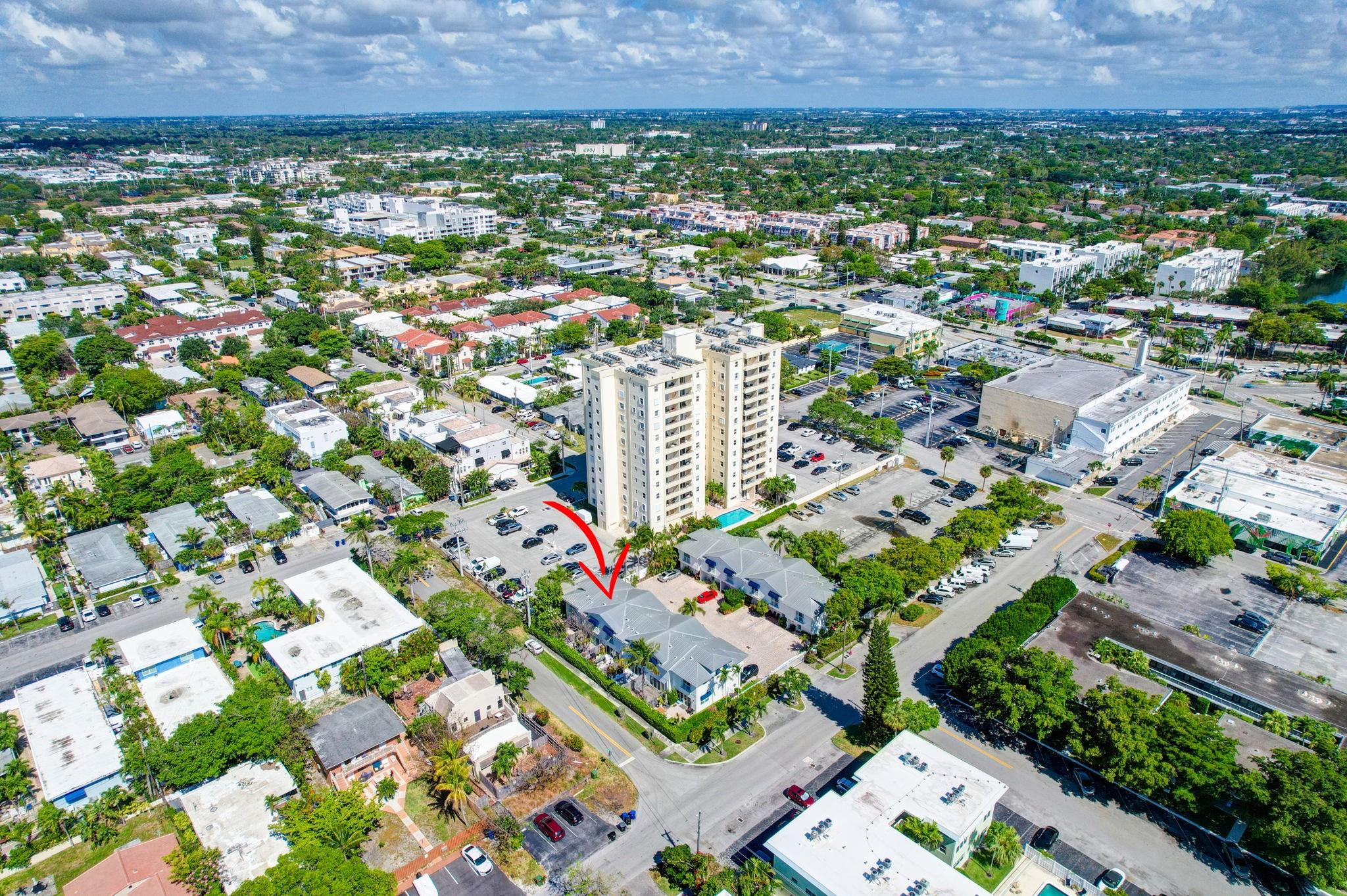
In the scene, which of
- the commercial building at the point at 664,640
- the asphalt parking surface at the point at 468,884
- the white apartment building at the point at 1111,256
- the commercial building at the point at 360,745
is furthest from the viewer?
the white apartment building at the point at 1111,256

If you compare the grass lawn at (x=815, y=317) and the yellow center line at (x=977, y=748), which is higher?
the grass lawn at (x=815, y=317)

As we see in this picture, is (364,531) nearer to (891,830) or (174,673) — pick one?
(174,673)

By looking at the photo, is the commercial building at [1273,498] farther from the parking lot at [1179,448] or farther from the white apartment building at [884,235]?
the white apartment building at [884,235]

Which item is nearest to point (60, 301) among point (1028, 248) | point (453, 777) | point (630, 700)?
point (453, 777)

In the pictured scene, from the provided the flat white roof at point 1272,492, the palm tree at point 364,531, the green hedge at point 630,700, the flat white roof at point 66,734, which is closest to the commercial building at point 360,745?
the flat white roof at point 66,734

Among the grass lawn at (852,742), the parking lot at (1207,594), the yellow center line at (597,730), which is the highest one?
the parking lot at (1207,594)

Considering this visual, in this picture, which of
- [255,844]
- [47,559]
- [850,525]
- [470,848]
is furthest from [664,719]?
[47,559]
